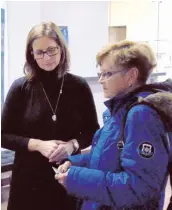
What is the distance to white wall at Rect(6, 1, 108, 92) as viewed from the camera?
9.16 ft

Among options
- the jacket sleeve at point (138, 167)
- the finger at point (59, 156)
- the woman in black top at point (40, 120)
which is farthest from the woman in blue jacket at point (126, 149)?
the woman in black top at point (40, 120)

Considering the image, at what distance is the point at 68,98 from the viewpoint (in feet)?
5.25

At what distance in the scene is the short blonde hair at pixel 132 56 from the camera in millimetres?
1071

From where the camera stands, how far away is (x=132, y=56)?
1.07 metres

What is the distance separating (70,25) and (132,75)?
2557 mm

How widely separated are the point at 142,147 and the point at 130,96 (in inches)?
7.7

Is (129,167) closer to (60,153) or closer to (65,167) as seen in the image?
(65,167)

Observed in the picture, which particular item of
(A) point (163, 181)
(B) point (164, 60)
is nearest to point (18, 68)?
(A) point (163, 181)

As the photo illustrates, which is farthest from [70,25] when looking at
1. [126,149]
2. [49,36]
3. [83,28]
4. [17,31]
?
[126,149]

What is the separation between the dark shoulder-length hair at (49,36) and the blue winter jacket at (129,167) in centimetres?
58

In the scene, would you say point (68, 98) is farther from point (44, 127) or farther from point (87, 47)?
point (87, 47)

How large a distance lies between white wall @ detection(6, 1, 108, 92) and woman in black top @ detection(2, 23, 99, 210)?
127cm

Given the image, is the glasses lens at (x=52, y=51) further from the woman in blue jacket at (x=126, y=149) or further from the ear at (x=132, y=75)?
the ear at (x=132, y=75)

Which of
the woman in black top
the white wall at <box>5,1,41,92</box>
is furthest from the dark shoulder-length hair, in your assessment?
the white wall at <box>5,1,41,92</box>
